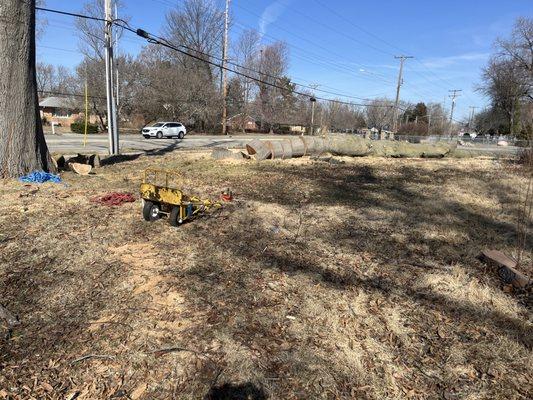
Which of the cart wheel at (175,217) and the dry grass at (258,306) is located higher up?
the cart wheel at (175,217)

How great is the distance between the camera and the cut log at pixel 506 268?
511 cm

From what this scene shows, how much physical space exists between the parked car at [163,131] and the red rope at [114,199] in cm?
Result: 2632

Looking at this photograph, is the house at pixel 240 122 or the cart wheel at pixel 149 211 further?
the house at pixel 240 122

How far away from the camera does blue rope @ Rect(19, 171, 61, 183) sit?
10406 millimetres

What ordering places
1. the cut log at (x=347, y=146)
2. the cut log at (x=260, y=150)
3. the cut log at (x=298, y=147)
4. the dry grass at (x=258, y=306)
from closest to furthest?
the dry grass at (x=258, y=306) → the cut log at (x=260, y=150) → the cut log at (x=298, y=147) → the cut log at (x=347, y=146)

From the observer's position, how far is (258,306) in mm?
4402

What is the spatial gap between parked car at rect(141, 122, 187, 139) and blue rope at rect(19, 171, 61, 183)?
23941mm

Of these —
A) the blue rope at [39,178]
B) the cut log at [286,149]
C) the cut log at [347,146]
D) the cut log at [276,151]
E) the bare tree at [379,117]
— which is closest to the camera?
the blue rope at [39,178]

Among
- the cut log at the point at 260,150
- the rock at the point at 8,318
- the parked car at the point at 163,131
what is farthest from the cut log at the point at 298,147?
the parked car at the point at 163,131

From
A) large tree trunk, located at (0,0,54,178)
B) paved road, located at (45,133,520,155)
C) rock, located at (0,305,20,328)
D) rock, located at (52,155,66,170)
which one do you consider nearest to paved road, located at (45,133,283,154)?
paved road, located at (45,133,520,155)

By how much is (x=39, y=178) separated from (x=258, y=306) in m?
8.60

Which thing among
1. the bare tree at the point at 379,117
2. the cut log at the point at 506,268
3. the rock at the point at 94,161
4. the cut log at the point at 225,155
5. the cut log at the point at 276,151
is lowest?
the cut log at the point at 506,268

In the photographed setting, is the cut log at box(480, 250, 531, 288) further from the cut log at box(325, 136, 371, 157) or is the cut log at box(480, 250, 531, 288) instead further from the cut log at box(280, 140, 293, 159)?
the cut log at box(325, 136, 371, 157)

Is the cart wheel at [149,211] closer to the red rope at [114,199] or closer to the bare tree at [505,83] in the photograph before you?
the red rope at [114,199]
